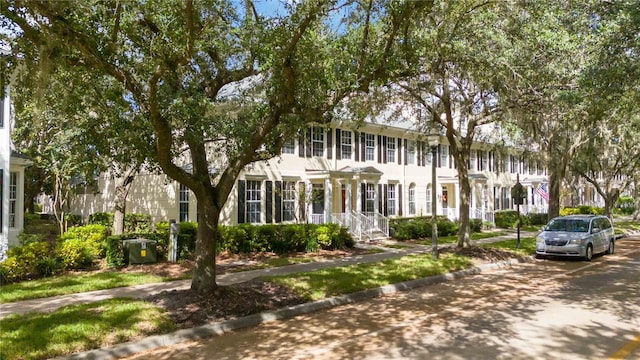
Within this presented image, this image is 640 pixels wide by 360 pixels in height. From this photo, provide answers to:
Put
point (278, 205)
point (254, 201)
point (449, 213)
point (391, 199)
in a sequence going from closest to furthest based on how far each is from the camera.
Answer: point (254, 201)
point (278, 205)
point (391, 199)
point (449, 213)

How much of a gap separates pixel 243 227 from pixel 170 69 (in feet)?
31.4

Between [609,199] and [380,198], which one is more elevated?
[380,198]

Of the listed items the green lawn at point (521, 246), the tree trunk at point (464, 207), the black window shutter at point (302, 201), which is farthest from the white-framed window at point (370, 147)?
the tree trunk at point (464, 207)

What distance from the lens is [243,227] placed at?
17250 mm

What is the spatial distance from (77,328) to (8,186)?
357 inches

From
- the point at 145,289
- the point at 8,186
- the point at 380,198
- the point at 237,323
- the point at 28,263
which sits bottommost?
the point at 237,323

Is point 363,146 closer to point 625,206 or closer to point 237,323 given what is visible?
point 237,323

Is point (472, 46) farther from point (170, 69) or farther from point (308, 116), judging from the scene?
point (170, 69)

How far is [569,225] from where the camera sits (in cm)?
1808

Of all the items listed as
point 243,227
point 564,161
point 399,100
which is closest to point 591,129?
point 564,161

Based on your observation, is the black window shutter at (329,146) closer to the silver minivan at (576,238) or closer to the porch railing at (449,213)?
the silver minivan at (576,238)

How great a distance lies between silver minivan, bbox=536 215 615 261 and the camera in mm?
16703

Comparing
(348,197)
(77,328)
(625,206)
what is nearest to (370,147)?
(348,197)

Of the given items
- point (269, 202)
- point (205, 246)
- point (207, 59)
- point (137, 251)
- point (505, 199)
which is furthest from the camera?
point (505, 199)
